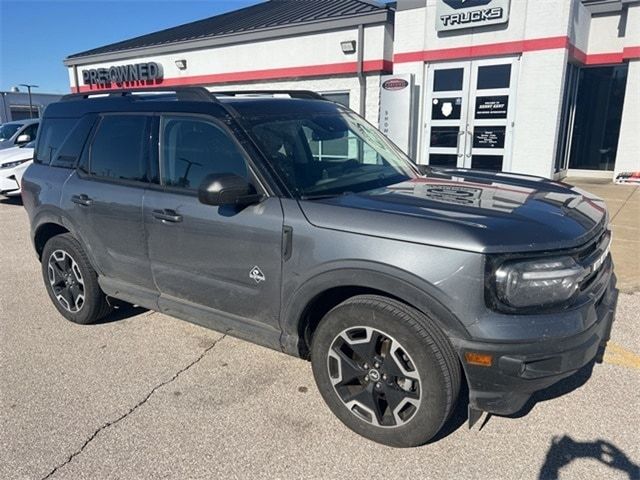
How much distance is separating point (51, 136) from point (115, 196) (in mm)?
1310

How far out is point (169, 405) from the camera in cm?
307

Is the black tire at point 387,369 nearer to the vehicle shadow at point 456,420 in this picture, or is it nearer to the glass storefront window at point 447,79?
the vehicle shadow at point 456,420

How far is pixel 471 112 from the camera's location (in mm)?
11258

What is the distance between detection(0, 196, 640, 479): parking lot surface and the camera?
2508 mm

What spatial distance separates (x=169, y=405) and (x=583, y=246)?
2.57 metres

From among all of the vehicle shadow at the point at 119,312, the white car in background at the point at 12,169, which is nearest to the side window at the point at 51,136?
the vehicle shadow at the point at 119,312

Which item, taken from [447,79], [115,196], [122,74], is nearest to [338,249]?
[115,196]

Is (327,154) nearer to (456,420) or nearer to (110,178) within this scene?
(110,178)

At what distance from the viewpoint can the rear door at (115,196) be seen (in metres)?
3.59

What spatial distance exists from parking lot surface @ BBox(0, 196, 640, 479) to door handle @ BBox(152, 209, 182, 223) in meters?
1.09

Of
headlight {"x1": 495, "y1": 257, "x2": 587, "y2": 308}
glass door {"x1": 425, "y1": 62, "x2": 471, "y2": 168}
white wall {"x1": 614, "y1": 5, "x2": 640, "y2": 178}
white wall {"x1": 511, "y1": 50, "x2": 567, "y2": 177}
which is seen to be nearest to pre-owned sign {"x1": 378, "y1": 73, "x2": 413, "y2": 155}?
glass door {"x1": 425, "y1": 62, "x2": 471, "y2": 168}

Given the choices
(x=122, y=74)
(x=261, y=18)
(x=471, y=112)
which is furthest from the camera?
(x=122, y=74)

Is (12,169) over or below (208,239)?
below

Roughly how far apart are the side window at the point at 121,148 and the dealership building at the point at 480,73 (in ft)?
29.1
